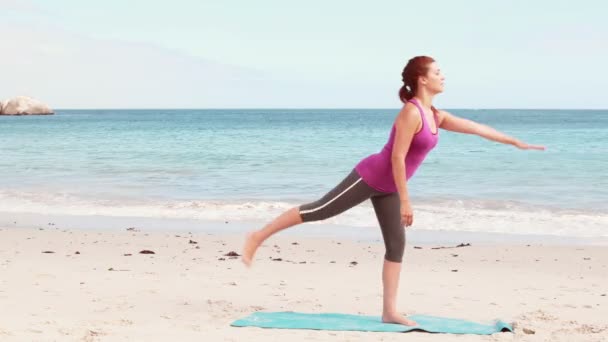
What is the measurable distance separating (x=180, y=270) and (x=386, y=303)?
10.8 feet

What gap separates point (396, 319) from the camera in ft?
19.0

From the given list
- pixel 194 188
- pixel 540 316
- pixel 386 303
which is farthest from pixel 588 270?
pixel 194 188

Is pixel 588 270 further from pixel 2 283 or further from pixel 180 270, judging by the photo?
pixel 2 283

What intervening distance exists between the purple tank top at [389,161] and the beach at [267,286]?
1054 millimetres

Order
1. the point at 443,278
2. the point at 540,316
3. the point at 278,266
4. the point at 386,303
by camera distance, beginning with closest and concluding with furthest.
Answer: the point at 386,303
the point at 540,316
the point at 443,278
the point at 278,266

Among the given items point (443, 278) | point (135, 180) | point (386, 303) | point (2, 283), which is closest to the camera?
point (386, 303)

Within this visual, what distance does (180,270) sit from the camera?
852cm

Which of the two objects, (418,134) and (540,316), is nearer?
(418,134)

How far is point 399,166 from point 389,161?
0.63 ft
